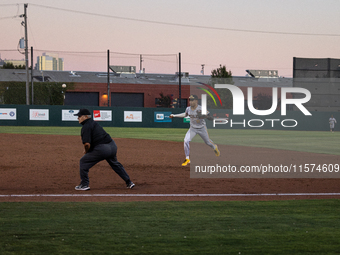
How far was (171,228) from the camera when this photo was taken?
521cm

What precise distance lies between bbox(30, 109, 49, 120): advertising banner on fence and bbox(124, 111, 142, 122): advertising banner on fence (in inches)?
284

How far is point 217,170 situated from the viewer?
37.8 feet

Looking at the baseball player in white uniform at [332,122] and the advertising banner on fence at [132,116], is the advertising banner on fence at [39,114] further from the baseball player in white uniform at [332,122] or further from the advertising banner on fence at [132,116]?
the baseball player in white uniform at [332,122]

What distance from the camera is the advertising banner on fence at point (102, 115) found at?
3812 centimetres

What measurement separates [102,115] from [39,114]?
569cm

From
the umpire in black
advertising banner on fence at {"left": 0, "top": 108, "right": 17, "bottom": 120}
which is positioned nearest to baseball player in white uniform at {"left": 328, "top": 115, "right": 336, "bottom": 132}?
advertising banner on fence at {"left": 0, "top": 108, "right": 17, "bottom": 120}

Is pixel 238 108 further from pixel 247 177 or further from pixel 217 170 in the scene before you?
pixel 247 177

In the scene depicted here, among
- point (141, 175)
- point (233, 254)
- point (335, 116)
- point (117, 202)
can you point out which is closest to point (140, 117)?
point (335, 116)

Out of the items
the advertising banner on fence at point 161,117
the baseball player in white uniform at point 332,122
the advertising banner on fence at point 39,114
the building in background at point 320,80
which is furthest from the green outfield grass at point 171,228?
the advertising banner on fence at point 161,117

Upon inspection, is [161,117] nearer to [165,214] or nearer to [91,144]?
[91,144]

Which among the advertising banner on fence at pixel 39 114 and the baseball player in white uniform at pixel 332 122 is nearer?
the baseball player in white uniform at pixel 332 122

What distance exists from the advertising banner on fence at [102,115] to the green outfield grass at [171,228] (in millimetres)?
31891

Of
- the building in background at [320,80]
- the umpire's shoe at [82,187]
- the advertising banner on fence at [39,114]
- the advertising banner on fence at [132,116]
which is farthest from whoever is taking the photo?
the advertising banner on fence at [132,116]

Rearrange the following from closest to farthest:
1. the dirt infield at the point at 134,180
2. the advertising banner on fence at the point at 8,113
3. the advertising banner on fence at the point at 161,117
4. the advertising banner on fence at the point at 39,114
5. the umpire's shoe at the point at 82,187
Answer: the dirt infield at the point at 134,180 < the umpire's shoe at the point at 82,187 < the advertising banner on fence at the point at 8,113 < the advertising banner on fence at the point at 39,114 < the advertising banner on fence at the point at 161,117
